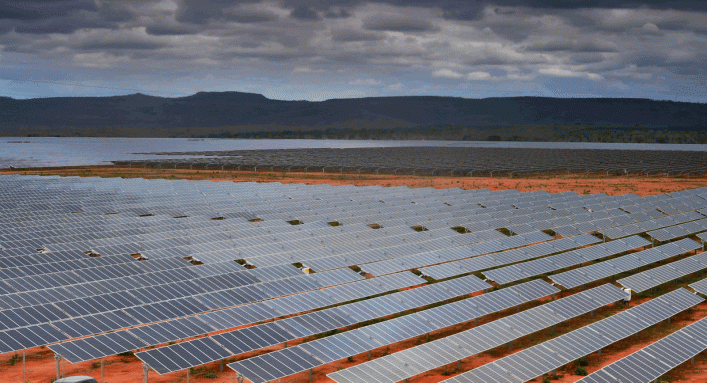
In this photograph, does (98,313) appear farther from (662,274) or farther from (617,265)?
(662,274)

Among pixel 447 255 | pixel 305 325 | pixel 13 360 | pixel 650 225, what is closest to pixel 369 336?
pixel 305 325

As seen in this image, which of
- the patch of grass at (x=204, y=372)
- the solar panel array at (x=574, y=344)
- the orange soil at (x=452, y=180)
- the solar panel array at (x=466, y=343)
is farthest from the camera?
the orange soil at (x=452, y=180)

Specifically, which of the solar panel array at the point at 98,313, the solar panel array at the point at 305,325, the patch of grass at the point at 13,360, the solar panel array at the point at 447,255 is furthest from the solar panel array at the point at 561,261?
the patch of grass at the point at 13,360

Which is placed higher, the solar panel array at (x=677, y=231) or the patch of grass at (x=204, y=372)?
the solar panel array at (x=677, y=231)

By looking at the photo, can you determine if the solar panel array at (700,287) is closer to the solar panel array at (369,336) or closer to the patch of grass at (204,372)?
the solar panel array at (369,336)

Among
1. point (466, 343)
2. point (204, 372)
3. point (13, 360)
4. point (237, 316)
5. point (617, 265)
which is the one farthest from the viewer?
point (617, 265)
